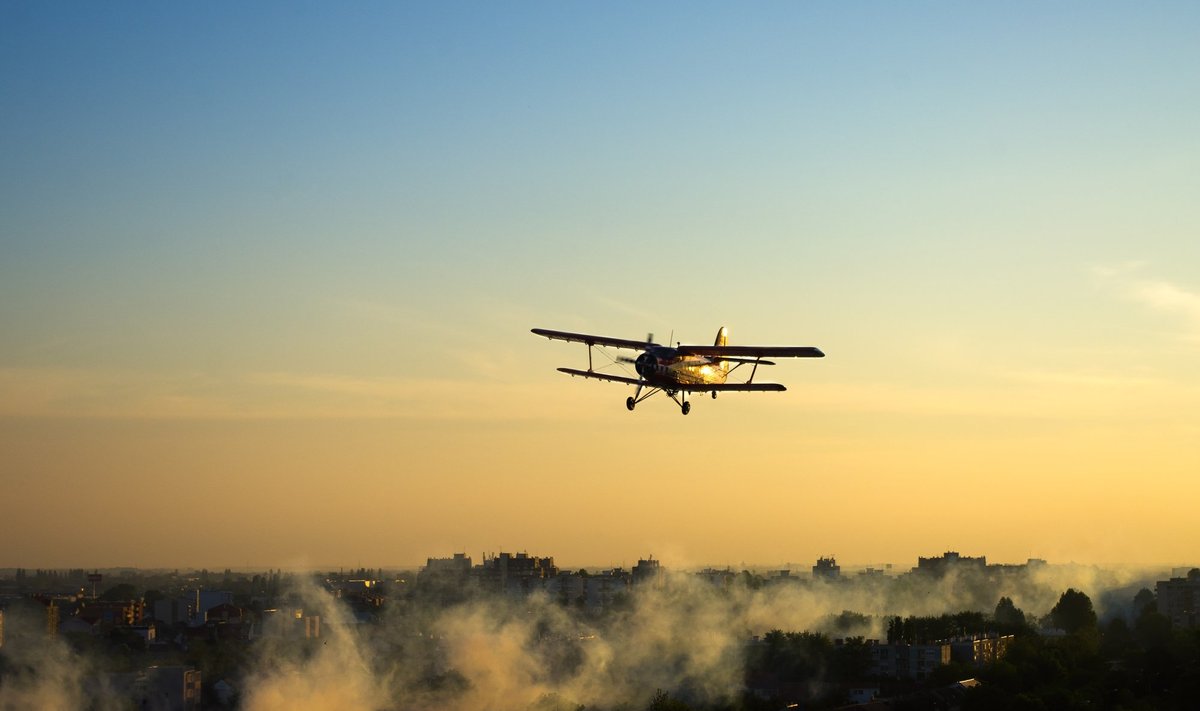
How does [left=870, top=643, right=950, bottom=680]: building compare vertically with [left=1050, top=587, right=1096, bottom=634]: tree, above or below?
below

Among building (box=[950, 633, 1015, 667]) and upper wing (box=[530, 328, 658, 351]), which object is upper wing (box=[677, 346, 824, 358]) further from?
building (box=[950, 633, 1015, 667])

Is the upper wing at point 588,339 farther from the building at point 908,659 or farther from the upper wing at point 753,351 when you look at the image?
the building at point 908,659

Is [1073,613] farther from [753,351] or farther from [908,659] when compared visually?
[753,351]

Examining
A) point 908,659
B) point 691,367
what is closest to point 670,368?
point 691,367

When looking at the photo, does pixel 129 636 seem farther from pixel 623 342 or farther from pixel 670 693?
pixel 623 342

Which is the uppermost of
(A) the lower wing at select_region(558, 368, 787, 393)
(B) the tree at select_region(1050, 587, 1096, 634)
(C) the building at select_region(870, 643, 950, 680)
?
(A) the lower wing at select_region(558, 368, 787, 393)

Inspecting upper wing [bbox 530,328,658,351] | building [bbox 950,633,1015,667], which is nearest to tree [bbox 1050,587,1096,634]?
building [bbox 950,633,1015,667]

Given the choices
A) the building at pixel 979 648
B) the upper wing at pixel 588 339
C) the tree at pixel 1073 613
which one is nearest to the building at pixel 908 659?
the building at pixel 979 648

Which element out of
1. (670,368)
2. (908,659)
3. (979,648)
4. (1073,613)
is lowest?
(908,659)
